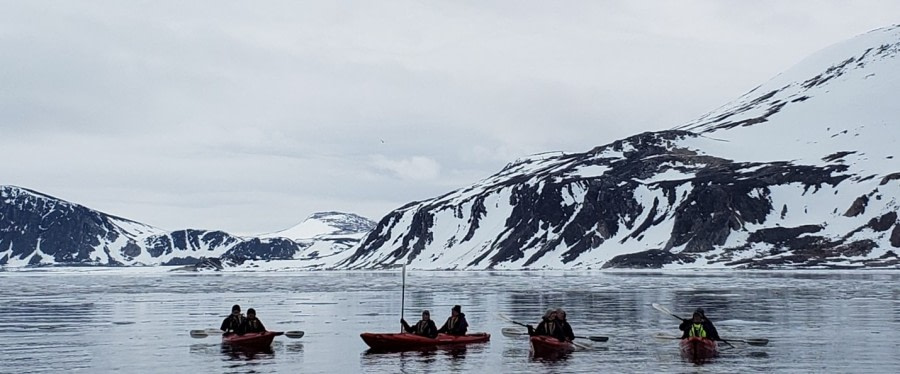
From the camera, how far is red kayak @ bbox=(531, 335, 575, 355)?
1767 inches

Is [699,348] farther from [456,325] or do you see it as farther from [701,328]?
[456,325]

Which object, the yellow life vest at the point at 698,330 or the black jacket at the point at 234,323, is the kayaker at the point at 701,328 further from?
the black jacket at the point at 234,323

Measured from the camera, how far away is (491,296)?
101 metres

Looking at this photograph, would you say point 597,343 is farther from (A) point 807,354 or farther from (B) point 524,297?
(B) point 524,297

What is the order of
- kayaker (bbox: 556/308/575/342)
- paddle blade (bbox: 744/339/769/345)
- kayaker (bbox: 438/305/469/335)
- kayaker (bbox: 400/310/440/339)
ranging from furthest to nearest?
kayaker (bbox: 438/305/469/335)
paddle blade (bbox: 744/339/769/345)
kayaker (bbox: 400/310/440/339)
kayaker (bbox: 556/308/575/342)

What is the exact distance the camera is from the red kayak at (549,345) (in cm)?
4488

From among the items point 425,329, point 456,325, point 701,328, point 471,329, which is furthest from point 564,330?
point 471,329

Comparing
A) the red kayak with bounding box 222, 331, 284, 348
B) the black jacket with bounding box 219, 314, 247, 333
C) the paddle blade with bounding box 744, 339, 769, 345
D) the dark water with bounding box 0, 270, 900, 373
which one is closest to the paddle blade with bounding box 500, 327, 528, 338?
the dark water with bounding box 0, 270, 900, 373

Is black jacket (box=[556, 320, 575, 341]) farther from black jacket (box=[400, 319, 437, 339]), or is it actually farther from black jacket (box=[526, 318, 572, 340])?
black jacket (box=[400, 319, 437, 339])

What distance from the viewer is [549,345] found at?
45.0 metres

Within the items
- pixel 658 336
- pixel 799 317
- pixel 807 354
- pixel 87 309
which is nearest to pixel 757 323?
pixel 799 317

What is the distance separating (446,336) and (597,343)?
6967mm

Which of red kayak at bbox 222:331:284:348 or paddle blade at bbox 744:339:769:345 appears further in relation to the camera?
red kayak at bbox 222:331:284:348

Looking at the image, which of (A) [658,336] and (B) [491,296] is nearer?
(A) [658,336]
